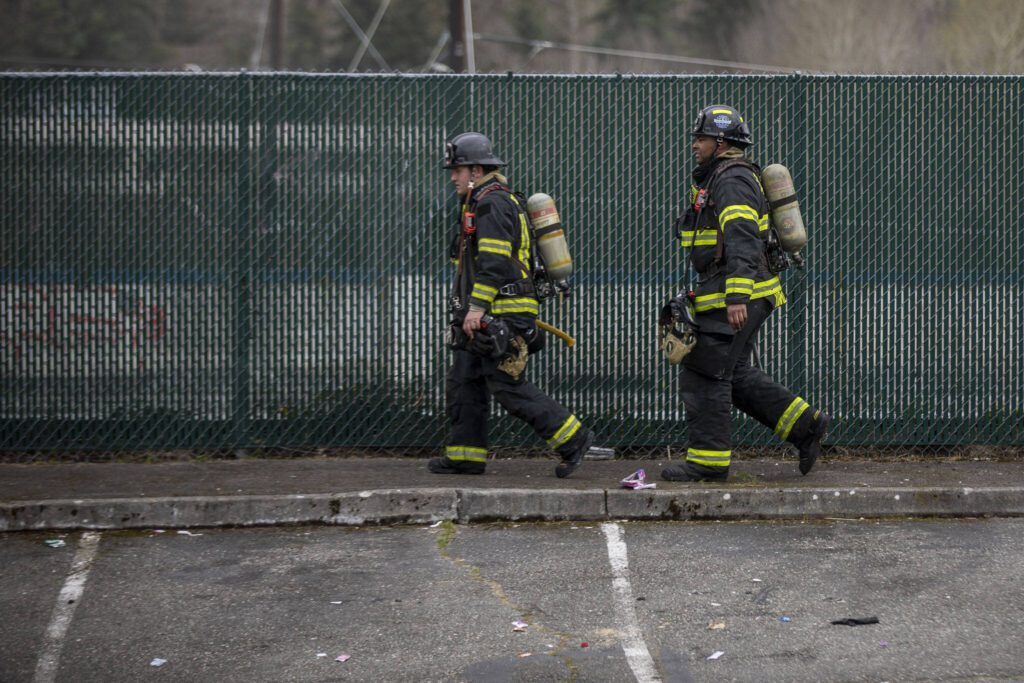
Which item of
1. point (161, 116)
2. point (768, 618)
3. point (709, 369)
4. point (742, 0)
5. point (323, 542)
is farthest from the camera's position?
point (742, 0)

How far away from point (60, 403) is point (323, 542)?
2.44 m

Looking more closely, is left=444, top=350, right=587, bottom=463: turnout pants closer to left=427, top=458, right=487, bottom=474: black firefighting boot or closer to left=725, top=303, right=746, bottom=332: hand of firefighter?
left=427, top=458, right=487, bottom=474: black firefighting boot

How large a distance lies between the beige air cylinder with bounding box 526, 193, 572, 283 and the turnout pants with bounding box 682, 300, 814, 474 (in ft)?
2.75

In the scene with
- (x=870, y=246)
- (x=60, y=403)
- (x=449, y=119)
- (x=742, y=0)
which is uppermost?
(x=742, y=0)

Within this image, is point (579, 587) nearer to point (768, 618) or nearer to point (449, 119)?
point (768, 618)

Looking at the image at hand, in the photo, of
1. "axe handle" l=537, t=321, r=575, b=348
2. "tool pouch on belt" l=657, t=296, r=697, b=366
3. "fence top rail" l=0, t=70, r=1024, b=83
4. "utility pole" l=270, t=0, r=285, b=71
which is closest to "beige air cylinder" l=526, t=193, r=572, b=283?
"axe handle" l=537, t=321, r=575, b=348

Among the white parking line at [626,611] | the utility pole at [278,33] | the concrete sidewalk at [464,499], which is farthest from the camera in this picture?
the utility pole at [278,33]

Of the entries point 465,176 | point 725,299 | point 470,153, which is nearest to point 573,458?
point 725,299

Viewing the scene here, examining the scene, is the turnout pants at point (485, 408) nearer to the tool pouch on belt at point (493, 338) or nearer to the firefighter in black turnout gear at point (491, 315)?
the firefighter in black turnout gear at point (491, 315)

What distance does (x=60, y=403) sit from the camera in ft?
26.4

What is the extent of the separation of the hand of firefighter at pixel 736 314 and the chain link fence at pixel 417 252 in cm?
129

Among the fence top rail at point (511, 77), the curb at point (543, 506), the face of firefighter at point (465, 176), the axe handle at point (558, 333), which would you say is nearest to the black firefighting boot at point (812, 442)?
the curb at point (543, 506)

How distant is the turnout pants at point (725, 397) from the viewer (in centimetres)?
701

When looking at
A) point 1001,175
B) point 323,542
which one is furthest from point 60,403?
point 1001,175
